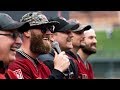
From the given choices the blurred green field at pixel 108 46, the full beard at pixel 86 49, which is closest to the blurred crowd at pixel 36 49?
the full beard at pixel 86 49

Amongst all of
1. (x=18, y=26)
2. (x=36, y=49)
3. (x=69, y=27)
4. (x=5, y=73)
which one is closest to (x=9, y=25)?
(x=18, y=26)

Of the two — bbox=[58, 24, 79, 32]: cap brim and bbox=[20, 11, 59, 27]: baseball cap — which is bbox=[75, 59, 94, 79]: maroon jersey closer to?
bbox=[58, 24, 79, 32]: cap brim

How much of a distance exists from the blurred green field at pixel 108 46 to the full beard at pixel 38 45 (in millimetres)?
9581

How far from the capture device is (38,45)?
2.73 metres

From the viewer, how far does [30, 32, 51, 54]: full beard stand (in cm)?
272

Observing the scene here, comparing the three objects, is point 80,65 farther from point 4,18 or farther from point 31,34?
point 4,18

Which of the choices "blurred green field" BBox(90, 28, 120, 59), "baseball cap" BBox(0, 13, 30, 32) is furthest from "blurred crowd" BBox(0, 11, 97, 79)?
"blurred green field" BBox(90, 28, 120, 59)

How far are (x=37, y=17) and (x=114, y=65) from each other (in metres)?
9.59

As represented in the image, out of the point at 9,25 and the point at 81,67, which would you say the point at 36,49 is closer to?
the point at 9,25

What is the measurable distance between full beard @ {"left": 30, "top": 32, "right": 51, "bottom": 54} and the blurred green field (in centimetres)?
958

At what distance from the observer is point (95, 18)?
1608cm

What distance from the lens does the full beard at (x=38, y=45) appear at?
2722 millimetres

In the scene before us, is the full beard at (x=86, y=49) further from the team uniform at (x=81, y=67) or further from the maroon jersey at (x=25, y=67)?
the maroon jersey at (x=25, y=67)

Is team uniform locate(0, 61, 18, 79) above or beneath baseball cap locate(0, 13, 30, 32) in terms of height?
beneath
